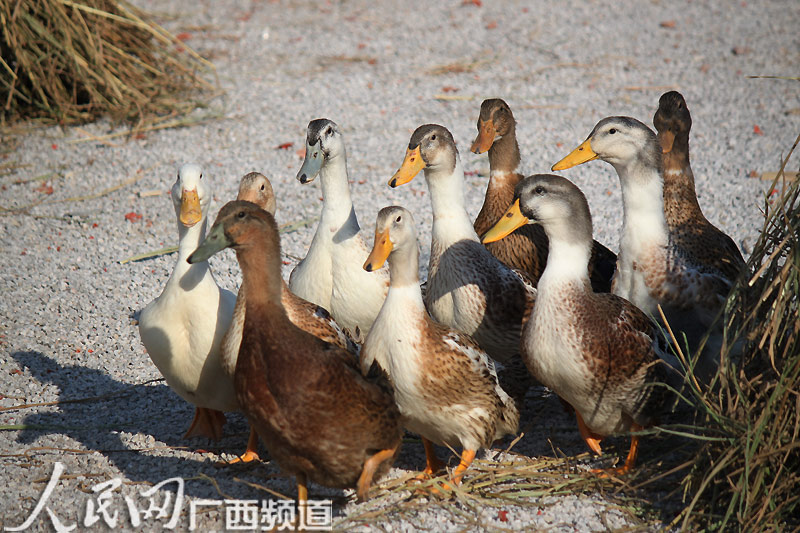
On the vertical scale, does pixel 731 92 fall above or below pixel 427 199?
above

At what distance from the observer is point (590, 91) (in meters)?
8.31

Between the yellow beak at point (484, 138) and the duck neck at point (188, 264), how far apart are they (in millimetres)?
1547

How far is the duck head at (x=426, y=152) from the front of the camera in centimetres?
429

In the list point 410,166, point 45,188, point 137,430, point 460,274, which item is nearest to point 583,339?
point 460,274

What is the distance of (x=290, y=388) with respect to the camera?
120 inches

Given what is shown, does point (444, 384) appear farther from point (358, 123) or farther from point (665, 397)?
→ point (358, 123)

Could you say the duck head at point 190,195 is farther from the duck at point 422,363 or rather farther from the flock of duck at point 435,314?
the duck at point 422,363

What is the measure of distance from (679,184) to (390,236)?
1.91 metres

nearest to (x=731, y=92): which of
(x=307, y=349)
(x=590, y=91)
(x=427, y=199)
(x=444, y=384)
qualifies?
(x=590, y=91)

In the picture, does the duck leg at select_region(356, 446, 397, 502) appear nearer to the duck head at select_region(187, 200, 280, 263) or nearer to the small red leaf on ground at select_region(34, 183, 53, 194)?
the duck head at select_region(187, 200, 280, 263)

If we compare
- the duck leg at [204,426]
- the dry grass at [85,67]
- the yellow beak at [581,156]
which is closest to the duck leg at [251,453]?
the duck leg at [204,426]

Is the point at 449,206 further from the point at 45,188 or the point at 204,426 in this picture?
the point at 45,188

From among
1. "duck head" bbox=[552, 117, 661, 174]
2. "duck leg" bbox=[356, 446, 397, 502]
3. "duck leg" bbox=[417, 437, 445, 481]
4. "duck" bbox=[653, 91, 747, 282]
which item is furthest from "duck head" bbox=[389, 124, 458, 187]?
"duck leg" bbox=[356, 446, 397, 502]

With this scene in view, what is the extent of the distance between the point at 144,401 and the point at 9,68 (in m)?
4.17
